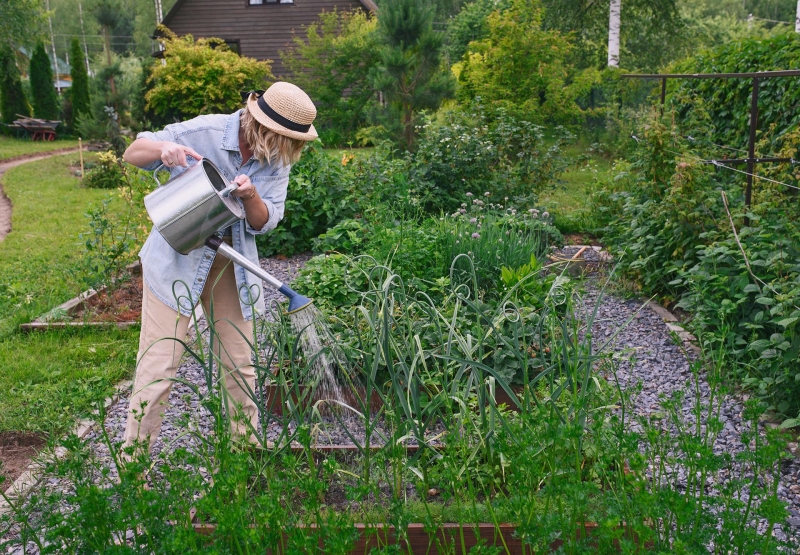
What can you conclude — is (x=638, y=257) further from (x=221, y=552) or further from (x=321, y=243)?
(x=221, y=552)

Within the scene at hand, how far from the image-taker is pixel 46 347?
4.18m

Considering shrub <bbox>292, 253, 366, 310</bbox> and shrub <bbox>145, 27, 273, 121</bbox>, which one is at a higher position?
shrub <bbox>292, 253, 366, 310</bbox>

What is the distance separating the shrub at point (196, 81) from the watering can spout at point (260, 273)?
16.0 meters

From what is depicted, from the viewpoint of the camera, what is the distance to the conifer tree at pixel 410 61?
10.8m

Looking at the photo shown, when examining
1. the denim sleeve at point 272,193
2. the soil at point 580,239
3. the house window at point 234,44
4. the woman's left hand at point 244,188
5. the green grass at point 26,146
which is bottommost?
the green grass at point 26,146

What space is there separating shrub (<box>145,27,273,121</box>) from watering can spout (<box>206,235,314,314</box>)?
52.4 ft

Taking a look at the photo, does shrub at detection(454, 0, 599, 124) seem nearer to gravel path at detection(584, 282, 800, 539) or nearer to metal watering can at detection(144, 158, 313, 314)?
gravel path at detection(584, 282, 800, 539)

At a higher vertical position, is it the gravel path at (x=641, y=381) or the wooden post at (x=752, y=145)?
the wooden post at (x=752, y=145)

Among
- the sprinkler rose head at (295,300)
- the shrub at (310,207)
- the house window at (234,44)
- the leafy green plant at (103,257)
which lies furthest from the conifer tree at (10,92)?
the sprinkler rose head at (295,300)

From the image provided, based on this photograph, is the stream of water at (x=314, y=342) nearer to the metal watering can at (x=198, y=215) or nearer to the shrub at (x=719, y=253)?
the metal watering can at (x=198, y=215)

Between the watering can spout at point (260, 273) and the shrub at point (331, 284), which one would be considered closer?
the watering can spout at point (260, 273)

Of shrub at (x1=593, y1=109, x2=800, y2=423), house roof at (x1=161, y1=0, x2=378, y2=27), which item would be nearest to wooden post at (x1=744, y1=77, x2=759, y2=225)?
shrub at (x1=593, y1=109, x2=800, y2=423)

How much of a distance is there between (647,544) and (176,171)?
179 cm

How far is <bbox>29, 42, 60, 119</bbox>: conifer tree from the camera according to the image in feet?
77.1
